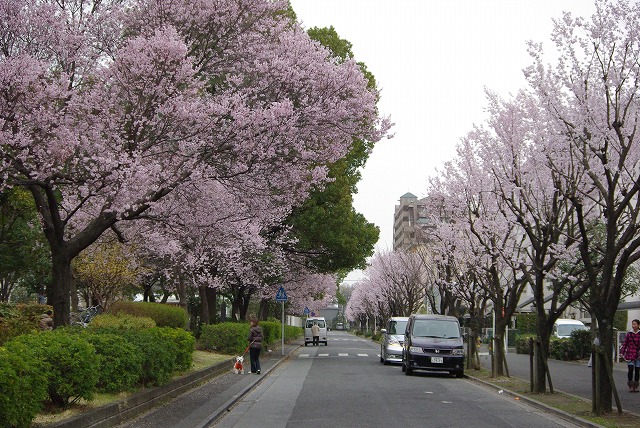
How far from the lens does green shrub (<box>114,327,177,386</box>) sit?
1390cm

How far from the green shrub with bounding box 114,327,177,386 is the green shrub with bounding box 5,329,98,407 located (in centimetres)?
306

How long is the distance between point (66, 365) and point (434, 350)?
16.5 m

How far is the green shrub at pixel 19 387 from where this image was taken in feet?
24.2

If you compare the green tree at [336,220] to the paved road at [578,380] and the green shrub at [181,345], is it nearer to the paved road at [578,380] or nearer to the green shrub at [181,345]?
the paved road at [578,380]

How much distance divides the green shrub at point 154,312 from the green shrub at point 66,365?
550 inches

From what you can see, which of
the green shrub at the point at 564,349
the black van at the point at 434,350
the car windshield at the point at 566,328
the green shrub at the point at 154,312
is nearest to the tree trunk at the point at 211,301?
the green shrub at the point at 154,312

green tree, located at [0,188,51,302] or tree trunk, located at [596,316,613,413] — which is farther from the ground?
green tree, located at [0,188,51,302]

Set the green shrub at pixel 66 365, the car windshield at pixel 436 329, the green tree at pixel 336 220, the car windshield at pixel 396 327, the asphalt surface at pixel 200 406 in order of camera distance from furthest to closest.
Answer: the green tree at pixel 336 220
the car windshield at pixel 396 327
the car windshield at pixel 436 329
the asphalt surface at pixel 200 406
the green shrub at pixel 66 365

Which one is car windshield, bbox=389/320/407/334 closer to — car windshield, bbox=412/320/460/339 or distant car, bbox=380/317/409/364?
distant car, bbox=380/317/409/364

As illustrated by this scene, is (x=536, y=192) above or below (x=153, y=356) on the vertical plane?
above

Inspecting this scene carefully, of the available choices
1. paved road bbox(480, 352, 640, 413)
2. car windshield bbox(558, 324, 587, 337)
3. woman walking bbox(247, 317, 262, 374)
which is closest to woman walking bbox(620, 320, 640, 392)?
paved road bbox(480, 352, 640, 413)

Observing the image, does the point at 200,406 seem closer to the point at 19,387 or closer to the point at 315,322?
the point at 19,387

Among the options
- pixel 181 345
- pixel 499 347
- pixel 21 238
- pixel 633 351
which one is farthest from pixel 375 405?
pixel 21 238

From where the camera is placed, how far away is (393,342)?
31672 millimetres
